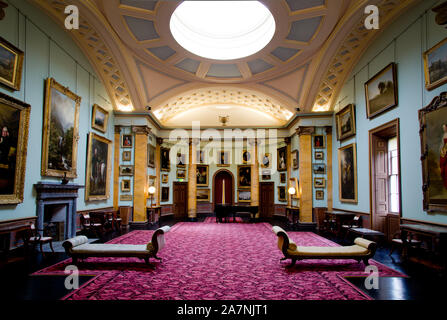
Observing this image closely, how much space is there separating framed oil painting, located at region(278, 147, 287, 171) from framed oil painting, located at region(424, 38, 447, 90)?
34.4 feet

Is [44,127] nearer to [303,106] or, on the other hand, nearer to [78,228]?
[78,228]

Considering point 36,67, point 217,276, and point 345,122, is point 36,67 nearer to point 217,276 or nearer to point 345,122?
point 217,276

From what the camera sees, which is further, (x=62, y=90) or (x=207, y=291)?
(x=62, y=90)

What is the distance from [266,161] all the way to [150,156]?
26.6 feet

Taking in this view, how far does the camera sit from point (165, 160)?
57.9ft

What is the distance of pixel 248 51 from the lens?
39.0 ft

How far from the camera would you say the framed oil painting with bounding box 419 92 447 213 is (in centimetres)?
628

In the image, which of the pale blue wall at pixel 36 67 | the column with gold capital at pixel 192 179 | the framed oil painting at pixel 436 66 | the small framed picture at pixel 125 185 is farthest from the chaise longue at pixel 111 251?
the column with gold capital at pixel 192 179

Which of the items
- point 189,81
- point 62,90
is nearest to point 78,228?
point 62,90

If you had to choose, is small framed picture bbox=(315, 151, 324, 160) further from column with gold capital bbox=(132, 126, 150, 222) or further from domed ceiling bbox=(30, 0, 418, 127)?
column with gold capital bbox=(132, 126, 150, 222)

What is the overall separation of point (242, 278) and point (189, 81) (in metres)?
11.1

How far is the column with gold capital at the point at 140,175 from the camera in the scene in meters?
13.6

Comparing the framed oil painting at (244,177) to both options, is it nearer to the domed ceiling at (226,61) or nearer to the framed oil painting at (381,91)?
the domed ceiling at (226,61)
